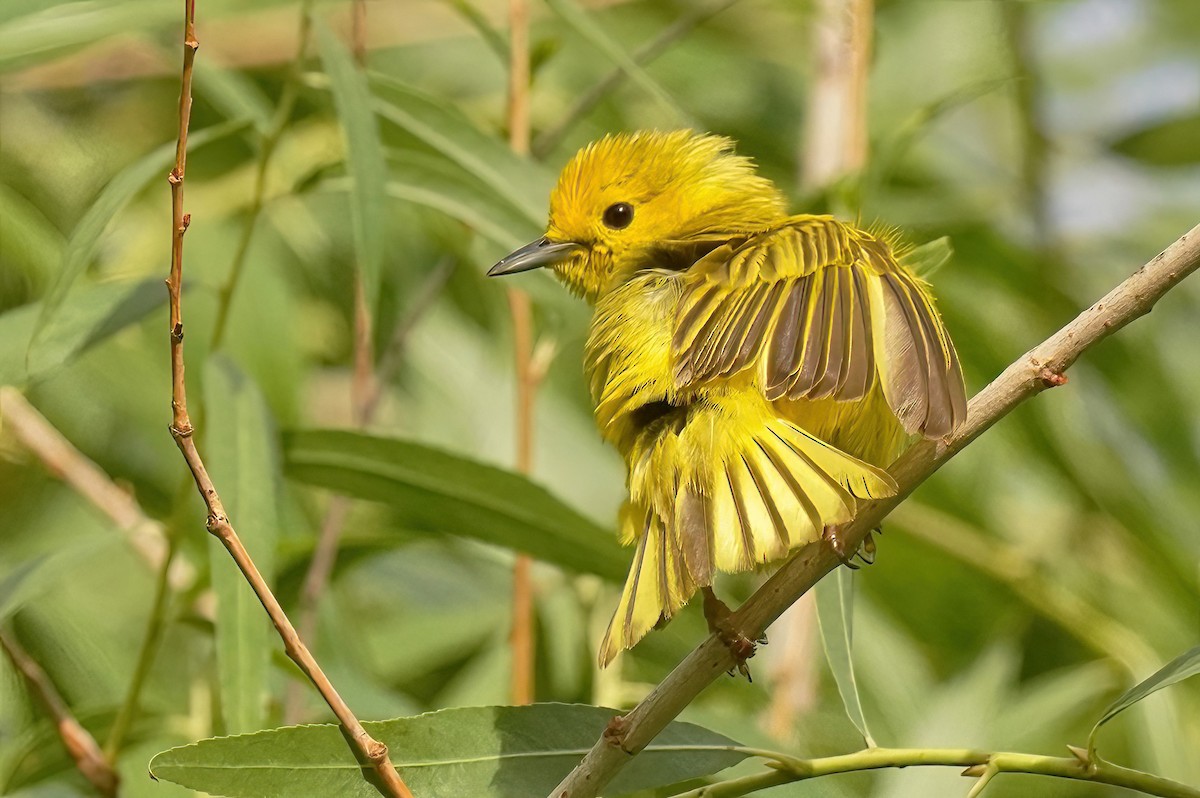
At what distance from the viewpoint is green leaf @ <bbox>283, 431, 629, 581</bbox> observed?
2701 millimetres

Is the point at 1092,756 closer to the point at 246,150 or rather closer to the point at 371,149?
the point at 371,149

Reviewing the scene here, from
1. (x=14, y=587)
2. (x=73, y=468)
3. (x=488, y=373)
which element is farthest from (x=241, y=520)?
(x=488, y=373)

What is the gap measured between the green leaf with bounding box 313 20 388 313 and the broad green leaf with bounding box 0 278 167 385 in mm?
409

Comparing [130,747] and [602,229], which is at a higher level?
[602,229]

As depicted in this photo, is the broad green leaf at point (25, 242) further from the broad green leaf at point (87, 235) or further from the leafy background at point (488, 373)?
the broad green leaf at point (87, 235)

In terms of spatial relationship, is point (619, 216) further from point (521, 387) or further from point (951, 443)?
point (951, 443)

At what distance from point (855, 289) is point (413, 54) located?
3.05m

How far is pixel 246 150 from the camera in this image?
13.9ft

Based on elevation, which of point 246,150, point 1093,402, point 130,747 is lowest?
point 130,747

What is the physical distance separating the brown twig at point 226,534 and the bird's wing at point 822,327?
2.15 ft

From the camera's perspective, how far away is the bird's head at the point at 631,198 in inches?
113

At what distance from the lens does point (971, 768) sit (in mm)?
1736

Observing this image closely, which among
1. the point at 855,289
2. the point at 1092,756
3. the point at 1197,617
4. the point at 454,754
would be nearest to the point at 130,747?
Result: the point at 454,754

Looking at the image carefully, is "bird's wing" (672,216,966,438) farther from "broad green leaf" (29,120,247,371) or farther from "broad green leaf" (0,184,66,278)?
"broad green leaf" (0,184,66,278)
